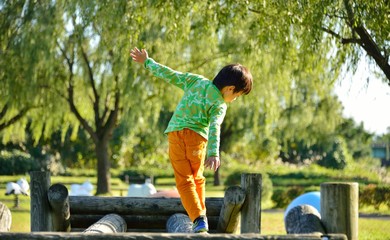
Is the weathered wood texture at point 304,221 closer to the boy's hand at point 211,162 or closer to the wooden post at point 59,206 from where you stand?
Result: the boy's hand at point 211,162

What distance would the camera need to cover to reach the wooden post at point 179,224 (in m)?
5.99

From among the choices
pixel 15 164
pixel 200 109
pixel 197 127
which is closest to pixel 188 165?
pixel 197 127

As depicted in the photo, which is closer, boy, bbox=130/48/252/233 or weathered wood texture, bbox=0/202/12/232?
boy, bbox=130/48/252/233

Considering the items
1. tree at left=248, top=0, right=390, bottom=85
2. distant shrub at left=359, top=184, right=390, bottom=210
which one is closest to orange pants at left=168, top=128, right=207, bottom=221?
tree at left=248, top=0, right=390, bottom=85

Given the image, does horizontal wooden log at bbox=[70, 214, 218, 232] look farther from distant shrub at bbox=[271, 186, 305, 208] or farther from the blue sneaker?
distant shrub at bbox=[271, 186, 305, 208]

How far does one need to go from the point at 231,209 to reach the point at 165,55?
41.5ft

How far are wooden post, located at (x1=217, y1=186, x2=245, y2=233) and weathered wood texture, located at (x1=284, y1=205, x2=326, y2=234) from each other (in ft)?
1.55

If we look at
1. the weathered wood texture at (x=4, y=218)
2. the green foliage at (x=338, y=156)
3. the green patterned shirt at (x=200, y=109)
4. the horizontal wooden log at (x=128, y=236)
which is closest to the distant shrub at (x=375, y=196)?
the green patterned shirt at (x=200, y=109)

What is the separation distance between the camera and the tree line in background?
32.3 feet

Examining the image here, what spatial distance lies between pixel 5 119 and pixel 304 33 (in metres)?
15.3

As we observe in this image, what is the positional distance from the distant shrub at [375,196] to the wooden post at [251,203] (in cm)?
1309

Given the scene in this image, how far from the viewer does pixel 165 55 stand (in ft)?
62.0

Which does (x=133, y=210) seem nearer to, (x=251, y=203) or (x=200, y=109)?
(x=251, y=203)

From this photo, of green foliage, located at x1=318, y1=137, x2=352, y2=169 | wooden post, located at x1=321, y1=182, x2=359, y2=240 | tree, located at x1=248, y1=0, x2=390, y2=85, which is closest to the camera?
wooden post, located at x1=321, y1=182, x2=359, y2=240
